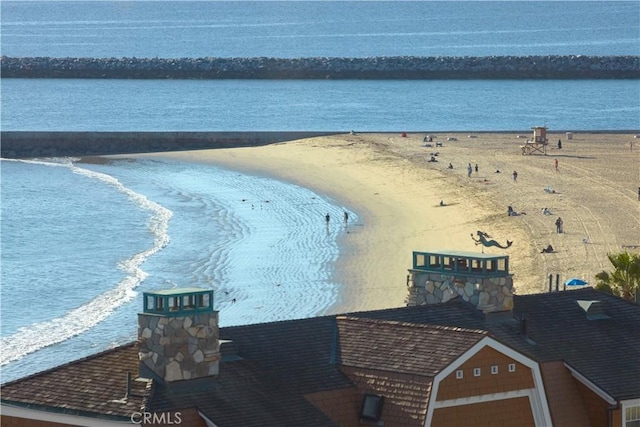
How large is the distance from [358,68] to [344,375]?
113 meters

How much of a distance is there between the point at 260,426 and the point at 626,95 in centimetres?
10172

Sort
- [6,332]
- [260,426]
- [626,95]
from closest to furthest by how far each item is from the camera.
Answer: [260,426], [6,332], [626,95]

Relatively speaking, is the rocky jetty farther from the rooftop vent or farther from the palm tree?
the rooftop vent

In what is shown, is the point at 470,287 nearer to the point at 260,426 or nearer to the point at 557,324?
the point at 557,324

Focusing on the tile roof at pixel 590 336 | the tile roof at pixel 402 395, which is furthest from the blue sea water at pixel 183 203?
the tile roof at pixel 402 395

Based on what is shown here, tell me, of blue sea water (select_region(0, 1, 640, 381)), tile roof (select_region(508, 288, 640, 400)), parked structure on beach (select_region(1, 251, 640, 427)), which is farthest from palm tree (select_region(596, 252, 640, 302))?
blue sea water (select_region(0, 1, 640, 381))

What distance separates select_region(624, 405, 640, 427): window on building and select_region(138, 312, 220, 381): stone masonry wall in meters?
3.37

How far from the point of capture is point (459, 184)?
49375 mm

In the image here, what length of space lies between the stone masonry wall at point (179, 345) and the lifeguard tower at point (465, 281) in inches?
115

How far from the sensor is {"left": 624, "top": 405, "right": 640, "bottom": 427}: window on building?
11.6 m

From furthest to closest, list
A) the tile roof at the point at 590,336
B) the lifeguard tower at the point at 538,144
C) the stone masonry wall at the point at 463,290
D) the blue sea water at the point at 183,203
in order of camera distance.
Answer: the lifeguard tower at the point at 538,144
the blue sea water at the point at 183,203
the stone masonry wall at the point at 463,290
the tile roof at the point at 590,336

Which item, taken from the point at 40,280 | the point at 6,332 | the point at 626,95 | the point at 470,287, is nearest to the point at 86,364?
the point at 470,287

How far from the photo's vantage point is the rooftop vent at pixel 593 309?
13.0m

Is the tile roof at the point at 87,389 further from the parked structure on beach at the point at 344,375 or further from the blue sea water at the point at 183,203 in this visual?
the blue sea water at the point at 183,203
